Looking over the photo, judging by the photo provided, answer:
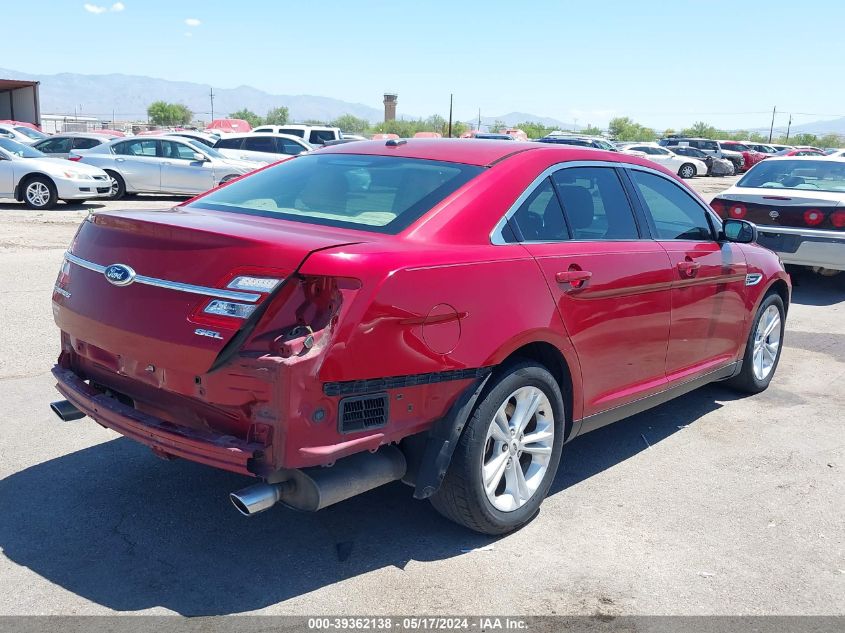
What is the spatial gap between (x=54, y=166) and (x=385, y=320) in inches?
600

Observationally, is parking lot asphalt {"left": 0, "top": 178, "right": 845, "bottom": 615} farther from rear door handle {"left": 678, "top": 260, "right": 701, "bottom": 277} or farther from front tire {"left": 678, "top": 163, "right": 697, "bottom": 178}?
front tire {"left": 678, "top": 163, "right": 697, "bottom": 178}

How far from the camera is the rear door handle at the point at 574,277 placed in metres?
3.98

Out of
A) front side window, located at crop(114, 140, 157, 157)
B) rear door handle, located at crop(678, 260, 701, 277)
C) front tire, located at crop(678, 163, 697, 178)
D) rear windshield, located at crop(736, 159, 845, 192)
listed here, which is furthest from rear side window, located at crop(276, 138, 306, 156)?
front tire, located at crop(678, 163, 697, 178)

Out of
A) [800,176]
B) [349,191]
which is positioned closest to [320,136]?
[800,176]

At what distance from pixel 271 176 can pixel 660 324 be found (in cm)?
232

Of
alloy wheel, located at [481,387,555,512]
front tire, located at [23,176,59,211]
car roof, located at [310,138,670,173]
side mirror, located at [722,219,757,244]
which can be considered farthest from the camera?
front tire, located at [23,176,59,211]

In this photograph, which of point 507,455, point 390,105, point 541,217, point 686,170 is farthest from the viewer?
point 390,105

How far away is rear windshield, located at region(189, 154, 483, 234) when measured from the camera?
12.5 ft

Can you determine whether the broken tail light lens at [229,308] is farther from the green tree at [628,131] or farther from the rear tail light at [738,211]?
the green tree at [628,131]

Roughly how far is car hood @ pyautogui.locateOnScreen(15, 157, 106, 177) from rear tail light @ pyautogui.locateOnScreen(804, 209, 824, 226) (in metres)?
13.2

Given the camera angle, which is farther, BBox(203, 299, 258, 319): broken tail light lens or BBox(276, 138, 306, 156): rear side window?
BBox(276, 138, 306, 156): rear side window

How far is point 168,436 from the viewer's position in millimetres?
3291

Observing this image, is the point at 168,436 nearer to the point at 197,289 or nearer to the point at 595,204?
the point at 197,289

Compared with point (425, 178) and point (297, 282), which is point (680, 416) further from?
point (297, 282)
